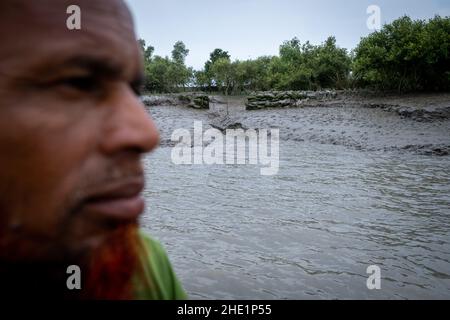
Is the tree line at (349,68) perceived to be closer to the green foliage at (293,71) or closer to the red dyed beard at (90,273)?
the green foliage at (293,71)

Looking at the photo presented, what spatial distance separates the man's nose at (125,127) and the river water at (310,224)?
384 cm

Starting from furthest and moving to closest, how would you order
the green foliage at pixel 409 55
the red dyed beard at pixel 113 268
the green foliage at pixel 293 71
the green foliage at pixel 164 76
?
the green foliage at pixel 164 76 < the green foliage at pixel 293 71 < the green foliage at pixel 409 55 < the red dyed beard at pixel 113 268

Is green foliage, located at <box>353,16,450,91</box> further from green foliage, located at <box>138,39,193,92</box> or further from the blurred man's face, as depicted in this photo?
green foliage, located at <box>138,39,193,92</box>

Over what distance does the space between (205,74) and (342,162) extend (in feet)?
175

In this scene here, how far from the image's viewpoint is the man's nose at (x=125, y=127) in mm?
899

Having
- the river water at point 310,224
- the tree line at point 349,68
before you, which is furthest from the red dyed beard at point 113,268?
the tree line at point 349,68

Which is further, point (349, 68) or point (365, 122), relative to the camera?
point (349, 68)

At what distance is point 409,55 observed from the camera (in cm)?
2383

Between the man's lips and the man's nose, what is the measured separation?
8 centimetres

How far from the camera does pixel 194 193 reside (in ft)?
28.9

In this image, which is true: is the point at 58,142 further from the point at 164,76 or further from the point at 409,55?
the point at 164,76

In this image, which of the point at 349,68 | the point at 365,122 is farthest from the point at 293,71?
the point at 365,122

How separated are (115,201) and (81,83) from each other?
29 centimetres

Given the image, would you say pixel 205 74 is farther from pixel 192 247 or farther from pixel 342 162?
pixel 192 247
